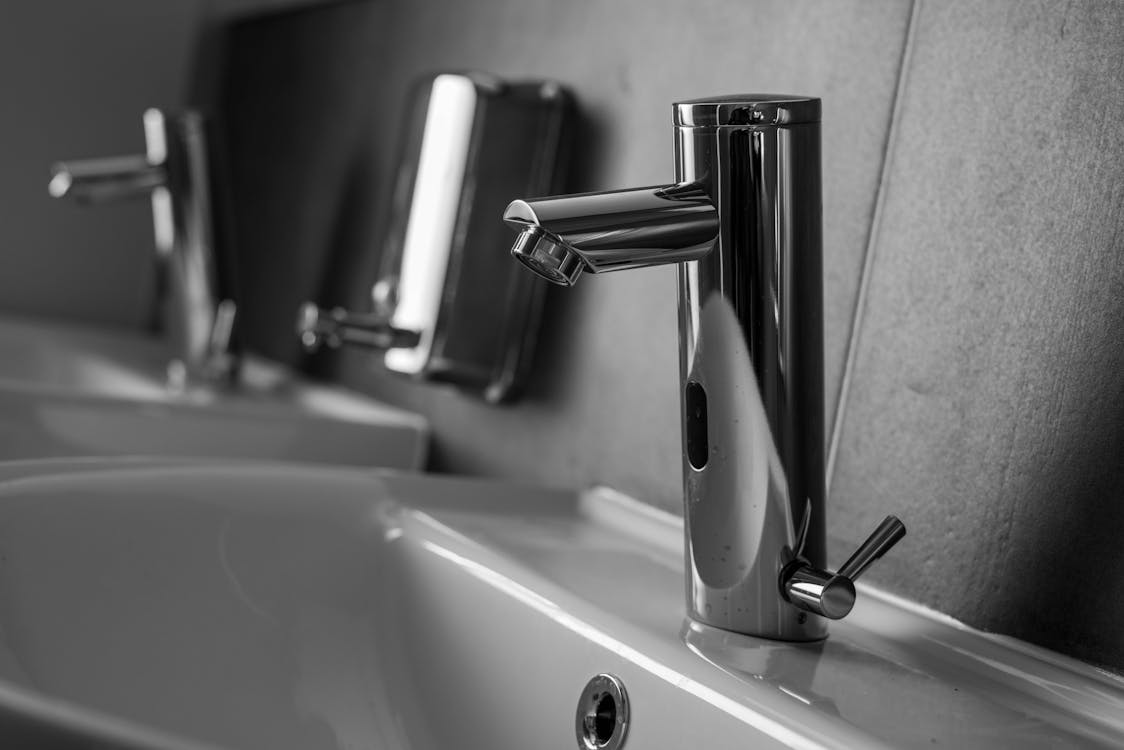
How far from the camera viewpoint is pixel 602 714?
1.49 ft

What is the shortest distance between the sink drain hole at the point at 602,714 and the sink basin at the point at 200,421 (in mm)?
380

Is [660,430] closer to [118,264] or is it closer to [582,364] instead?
[582,364]

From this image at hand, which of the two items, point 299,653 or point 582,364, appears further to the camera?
point 582,364

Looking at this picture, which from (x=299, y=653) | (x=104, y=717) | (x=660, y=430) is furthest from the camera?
(x=660, y=430)

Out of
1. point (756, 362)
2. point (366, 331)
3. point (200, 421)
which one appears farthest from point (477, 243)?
point (756, 362)

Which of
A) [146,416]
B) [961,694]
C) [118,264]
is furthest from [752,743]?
[118,264]

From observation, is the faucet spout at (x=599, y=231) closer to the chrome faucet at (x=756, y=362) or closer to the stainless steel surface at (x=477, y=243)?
the chrome faucet at (x=756, y=362)

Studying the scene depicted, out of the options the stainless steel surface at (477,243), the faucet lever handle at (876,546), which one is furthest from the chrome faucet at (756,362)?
the stainless steel surface at (477,243)

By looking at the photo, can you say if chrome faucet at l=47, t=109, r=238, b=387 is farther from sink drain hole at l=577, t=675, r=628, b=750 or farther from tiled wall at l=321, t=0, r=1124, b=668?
sink drain hole at l=577, t=675, r=628, b=750

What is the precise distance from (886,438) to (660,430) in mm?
156

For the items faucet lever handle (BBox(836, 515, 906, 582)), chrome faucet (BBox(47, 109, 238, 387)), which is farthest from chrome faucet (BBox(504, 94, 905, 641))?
chrome faucet (BBox(47, 109, 238, 387))

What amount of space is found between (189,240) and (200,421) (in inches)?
12.1

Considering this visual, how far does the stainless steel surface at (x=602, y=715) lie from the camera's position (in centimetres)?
44

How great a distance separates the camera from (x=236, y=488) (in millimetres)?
583
